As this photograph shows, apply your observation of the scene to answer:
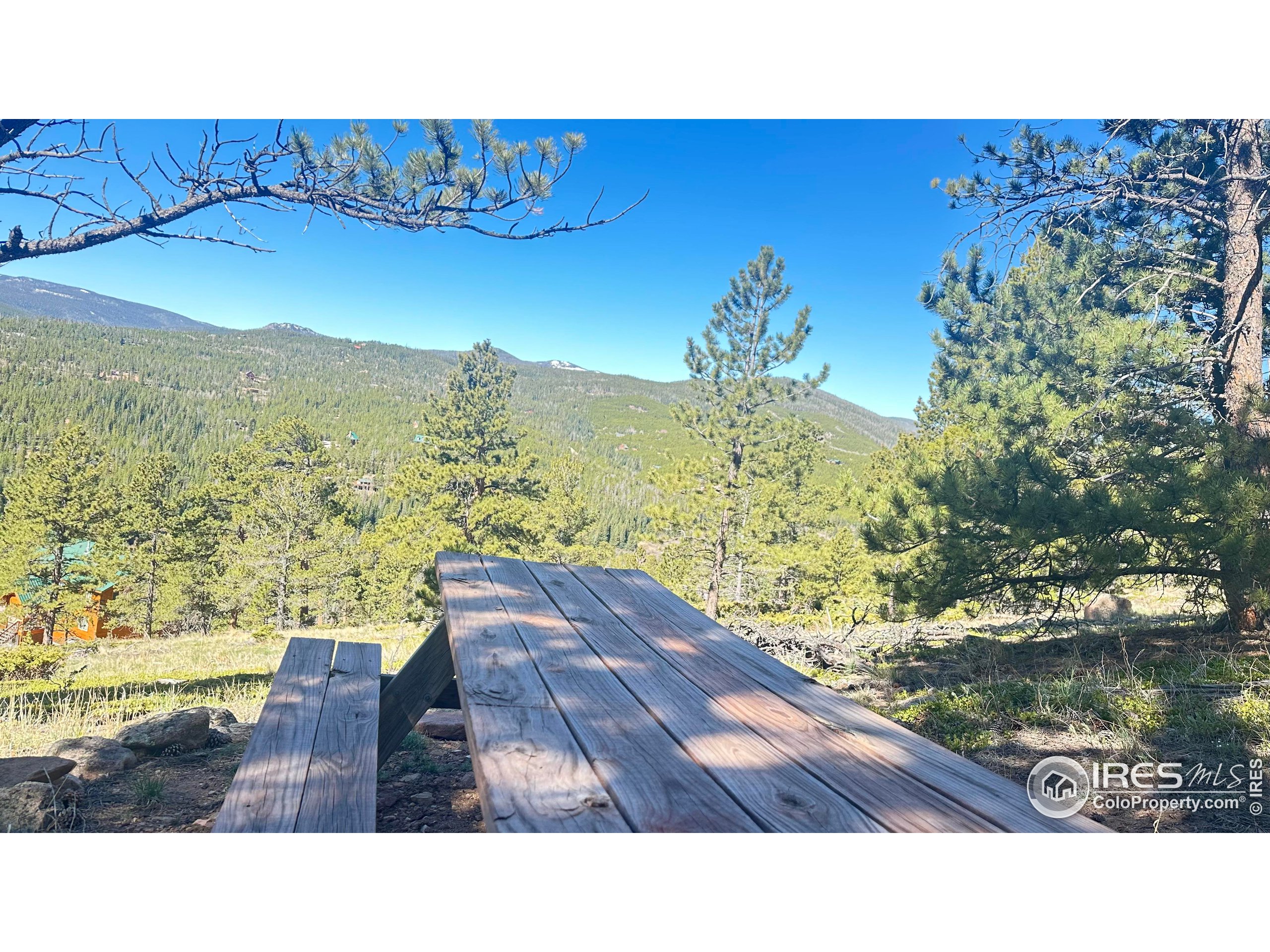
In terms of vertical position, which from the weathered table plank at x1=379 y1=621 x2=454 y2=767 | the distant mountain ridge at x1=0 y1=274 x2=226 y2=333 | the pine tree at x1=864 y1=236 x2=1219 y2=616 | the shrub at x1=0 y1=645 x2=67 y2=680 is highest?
the distant mountain ridge at x1=0 y1=274 x2=226 y2=333

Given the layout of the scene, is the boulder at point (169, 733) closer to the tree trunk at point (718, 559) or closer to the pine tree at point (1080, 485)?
the pine tree at point (1080, 485)

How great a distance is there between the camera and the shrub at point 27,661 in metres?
5.50

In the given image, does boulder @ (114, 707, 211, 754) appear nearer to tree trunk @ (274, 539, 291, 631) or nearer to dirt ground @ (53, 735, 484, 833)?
dirt ground @ (53, 735, 484, 833)

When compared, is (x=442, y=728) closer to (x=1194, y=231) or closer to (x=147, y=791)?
(x=147, y=791)

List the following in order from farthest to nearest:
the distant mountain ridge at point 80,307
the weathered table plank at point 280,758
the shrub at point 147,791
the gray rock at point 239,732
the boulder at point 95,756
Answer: the distant mountain ridge at point 80,307 < the gray rock at point 239,732 < the boulder at point 95,756 < the shrub at point 147,791 < the weathered table plank at point 280,758

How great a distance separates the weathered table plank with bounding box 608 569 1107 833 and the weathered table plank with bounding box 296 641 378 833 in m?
0.77

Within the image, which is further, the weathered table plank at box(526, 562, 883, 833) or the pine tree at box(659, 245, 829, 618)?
the pine tree at box(659, 245, 829, 618)

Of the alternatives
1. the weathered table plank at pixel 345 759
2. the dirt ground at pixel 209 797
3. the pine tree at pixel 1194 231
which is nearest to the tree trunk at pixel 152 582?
the dirt ground at pixel 209 797

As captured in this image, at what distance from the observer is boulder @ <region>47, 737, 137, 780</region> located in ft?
7.14

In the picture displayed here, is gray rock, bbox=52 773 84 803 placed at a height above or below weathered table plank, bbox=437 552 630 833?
below

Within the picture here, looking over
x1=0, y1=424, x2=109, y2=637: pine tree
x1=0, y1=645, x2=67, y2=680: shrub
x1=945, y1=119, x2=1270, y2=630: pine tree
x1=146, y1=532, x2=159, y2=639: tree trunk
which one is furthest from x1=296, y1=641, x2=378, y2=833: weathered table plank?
x1=146, y1=532, x2=159, y2=639: tree trunk

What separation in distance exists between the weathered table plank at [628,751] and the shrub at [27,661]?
6.53 metres
